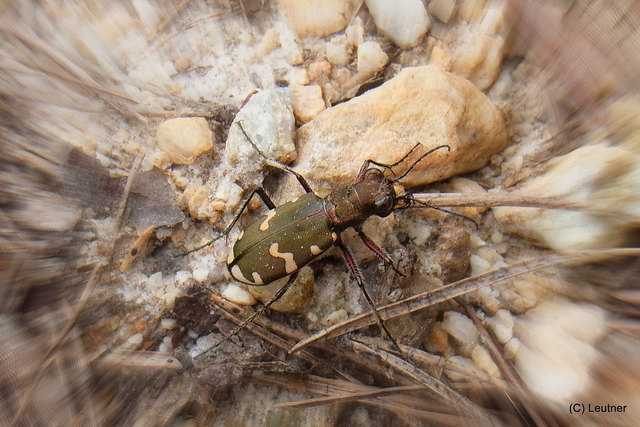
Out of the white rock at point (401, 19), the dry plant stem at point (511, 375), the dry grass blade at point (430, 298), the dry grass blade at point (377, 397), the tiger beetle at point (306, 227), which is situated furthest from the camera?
the white rock at point (401, 19)

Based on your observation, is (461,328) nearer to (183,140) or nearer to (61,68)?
(183,140)

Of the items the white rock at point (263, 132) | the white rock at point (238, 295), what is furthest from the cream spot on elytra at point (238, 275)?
the white rock at point (263, 132)

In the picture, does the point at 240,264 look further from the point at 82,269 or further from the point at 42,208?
the point at 42,208

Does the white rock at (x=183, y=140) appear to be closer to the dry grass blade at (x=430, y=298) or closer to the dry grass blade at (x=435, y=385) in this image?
the dry grass blade at (x=430, y=298)

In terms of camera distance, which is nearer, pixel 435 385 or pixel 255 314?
pixel 435 385

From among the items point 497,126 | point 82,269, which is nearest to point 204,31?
point 82,269

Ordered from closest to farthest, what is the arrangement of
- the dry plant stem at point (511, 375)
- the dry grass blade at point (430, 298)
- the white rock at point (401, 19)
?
the dry plant stem at point (511, 375) → the dry grass blade at point (430, 298) → the white rock at point (401, 19)

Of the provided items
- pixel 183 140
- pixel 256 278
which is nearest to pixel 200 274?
pixel 256 278
